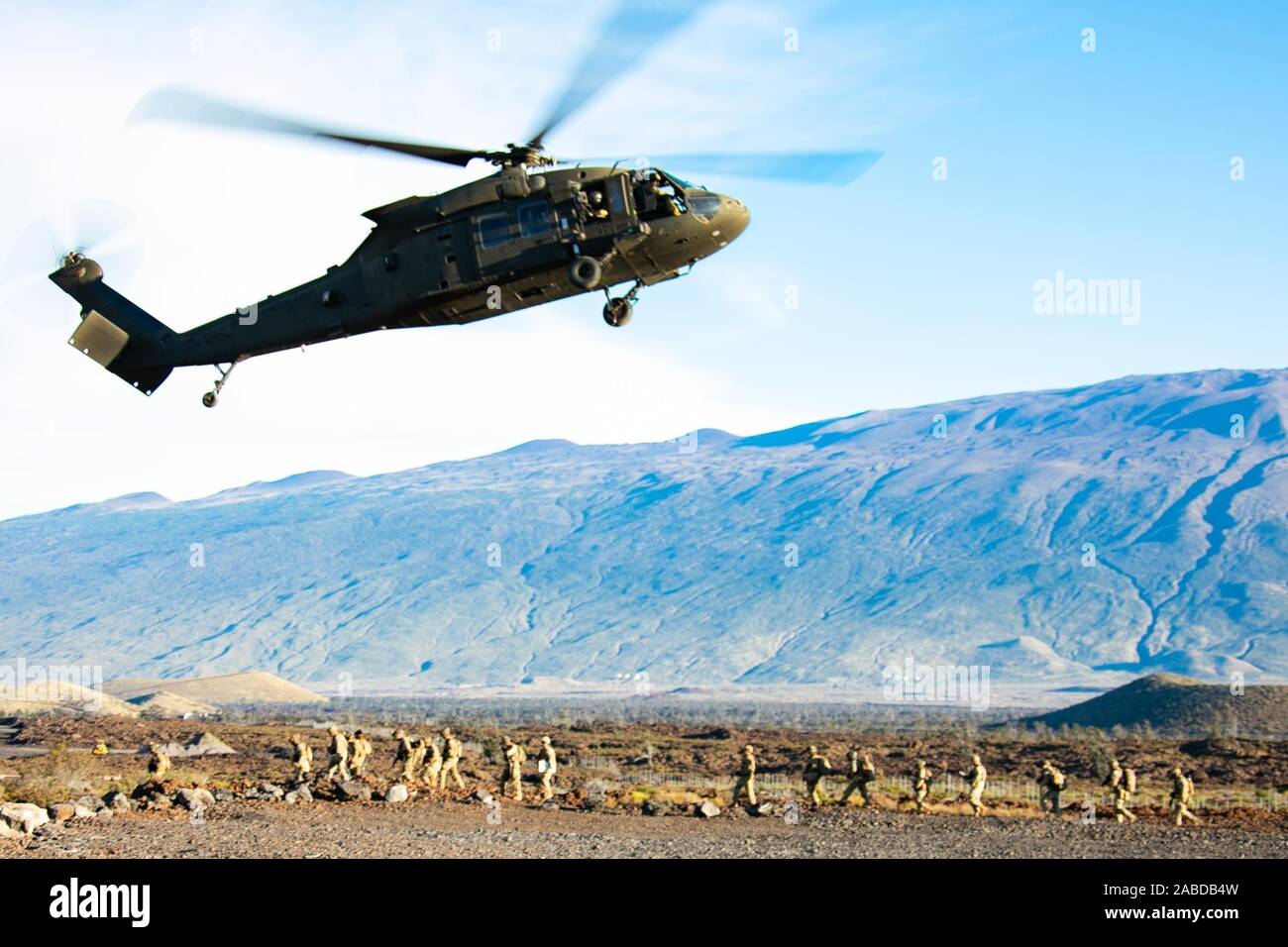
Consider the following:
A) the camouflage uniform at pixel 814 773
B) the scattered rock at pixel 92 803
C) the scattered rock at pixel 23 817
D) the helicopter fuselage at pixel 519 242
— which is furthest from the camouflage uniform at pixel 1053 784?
the scattered rock at pixel 23 817

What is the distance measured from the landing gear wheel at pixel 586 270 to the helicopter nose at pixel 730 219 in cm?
173

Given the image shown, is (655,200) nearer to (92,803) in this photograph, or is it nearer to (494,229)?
(494,229)

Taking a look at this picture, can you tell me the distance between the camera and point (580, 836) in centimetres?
2238

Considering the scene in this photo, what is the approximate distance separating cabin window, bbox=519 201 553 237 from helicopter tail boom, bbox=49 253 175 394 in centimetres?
757

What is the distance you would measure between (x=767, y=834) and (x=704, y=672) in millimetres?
169552

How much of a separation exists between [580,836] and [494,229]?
8.64 m

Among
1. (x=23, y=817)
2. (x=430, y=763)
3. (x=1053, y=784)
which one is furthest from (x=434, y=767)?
(x=1053, y=784)

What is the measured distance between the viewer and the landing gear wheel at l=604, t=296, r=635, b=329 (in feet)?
72.2

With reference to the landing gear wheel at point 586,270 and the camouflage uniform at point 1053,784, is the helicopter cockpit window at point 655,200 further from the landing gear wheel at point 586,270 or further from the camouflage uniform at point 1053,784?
the camouflage uniform at point 1053,784

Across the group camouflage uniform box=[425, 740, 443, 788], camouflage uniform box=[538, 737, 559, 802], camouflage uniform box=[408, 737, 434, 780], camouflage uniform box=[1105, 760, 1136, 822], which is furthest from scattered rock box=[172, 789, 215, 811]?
camouflage uniform box=[1105, 760, 1136, 822]

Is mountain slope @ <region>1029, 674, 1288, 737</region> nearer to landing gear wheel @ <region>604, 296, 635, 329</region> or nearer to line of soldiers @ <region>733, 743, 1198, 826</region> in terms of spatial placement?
line of soldiers @ <region>733, 743, 1198, 826</region>

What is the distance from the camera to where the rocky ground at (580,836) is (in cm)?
1981
